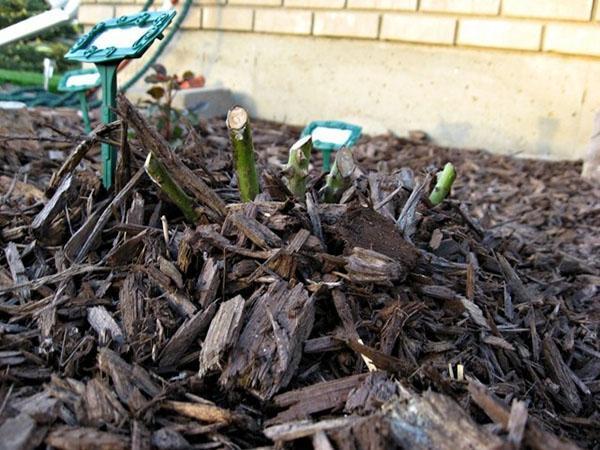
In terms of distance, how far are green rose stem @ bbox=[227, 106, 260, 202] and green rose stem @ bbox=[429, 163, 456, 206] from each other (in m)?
0.76

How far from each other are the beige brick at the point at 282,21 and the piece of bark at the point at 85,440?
5140mm

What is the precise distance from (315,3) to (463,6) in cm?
135

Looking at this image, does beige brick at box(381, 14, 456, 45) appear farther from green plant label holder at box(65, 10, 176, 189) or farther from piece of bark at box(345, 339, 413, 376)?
piece of bark at box(345, 339, 413, 376)

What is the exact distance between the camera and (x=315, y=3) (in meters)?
5.96

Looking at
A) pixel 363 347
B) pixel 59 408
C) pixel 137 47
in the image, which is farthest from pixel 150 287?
pixel 137 47

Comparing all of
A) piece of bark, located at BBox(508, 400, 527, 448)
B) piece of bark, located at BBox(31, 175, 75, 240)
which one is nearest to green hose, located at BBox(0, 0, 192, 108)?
piece of bark, located at BBox(31, 175, 75, 240)

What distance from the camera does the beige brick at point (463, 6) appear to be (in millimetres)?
5078

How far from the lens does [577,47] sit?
15.8 ft

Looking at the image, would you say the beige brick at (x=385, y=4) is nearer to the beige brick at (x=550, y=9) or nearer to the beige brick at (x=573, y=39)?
the beige brick at (x=550, y=9)

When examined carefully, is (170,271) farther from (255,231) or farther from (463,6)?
(463,6)

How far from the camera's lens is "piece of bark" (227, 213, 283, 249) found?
6.26ft

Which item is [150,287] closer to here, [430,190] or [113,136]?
[113,136]

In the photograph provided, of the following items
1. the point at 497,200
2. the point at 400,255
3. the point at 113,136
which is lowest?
the point at 497,200

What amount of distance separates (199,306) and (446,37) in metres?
4.15
